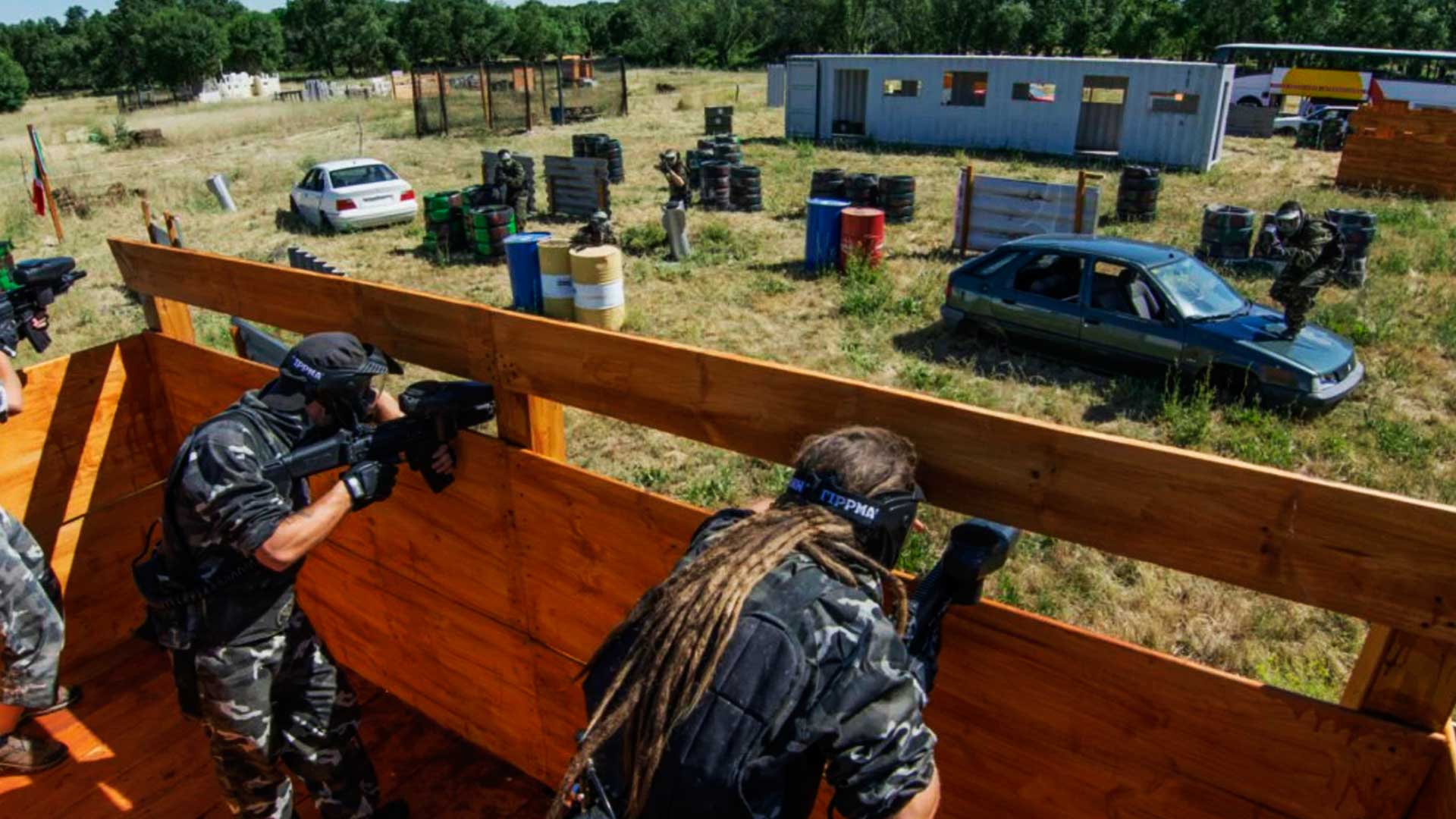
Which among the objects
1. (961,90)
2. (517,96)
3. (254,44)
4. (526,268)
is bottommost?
(526,268)

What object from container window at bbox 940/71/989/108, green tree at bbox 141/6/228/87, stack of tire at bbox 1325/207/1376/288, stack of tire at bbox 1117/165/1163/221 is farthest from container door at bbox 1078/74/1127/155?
green tree at bbox 141/6/228/87

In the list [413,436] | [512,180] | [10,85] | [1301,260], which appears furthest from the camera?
[10,85]

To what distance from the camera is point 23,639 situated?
13.1 feet

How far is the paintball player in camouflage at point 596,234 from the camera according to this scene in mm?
14962

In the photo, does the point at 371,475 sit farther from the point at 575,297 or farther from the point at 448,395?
the point at 575,297

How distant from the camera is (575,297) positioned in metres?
11.8

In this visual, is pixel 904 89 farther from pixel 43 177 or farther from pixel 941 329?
pixel 43 177

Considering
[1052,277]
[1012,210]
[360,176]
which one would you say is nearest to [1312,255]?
[1052,277]

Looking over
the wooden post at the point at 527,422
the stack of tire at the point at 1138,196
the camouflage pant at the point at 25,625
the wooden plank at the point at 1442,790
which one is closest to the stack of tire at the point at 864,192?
the stack of tire at the point at 1138,196

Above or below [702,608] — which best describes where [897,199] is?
below

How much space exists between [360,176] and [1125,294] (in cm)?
1537

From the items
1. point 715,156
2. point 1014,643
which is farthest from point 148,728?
point 715,156

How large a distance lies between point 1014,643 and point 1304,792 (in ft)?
2.35

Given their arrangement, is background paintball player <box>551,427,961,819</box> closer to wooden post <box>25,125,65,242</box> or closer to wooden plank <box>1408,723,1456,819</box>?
wooden plank <box>1408,723,1456,819</box>
